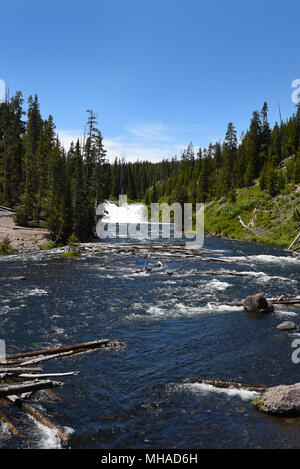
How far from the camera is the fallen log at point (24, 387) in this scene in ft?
28.6

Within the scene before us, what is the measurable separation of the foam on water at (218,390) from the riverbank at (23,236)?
97.9ft

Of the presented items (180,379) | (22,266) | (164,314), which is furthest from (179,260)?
(180,379)

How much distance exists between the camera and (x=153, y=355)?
12.3 meters

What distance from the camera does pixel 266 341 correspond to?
13.3 metres

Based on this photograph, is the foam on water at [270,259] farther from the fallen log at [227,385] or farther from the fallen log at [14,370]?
the fallen log at [14,370]

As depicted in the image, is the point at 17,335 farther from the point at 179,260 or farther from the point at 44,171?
the point at 44,171

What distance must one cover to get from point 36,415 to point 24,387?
909 millimetres

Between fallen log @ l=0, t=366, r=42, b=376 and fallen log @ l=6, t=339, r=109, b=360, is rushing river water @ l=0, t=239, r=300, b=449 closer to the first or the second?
fallen log @ l=6, t=339, r=109, b=360

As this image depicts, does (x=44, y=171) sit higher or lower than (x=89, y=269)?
higher

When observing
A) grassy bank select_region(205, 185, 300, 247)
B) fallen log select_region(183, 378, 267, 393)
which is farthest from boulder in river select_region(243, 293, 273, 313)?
grassy bank select_region(205, 185, 300, 247)

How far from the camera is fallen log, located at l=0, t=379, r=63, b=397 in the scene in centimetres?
873

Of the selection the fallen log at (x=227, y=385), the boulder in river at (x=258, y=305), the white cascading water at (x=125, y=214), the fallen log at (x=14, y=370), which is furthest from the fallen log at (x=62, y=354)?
the white cascading water at (x=125, y=214)
